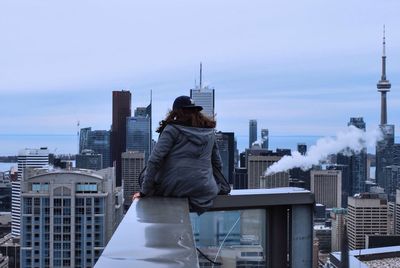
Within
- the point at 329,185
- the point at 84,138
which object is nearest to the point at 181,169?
the point at 329,185

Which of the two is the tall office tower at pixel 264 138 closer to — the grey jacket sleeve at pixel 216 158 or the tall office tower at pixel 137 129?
the tall office tower at pixel 137 129

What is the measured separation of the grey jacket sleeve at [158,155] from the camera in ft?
7.86

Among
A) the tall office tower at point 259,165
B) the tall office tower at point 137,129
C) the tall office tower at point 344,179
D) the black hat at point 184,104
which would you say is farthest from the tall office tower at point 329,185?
the black hat at point 184,104

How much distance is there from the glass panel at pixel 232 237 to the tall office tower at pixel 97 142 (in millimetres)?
57213

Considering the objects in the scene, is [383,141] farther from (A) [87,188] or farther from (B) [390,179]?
(A) [87,188]

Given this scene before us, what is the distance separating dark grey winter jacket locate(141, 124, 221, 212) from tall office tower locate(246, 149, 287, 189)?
1550 inches

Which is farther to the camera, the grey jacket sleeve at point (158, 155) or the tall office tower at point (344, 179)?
the tall office tower at point (344, 179)

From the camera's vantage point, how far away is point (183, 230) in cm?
164

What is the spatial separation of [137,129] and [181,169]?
64836 millimetres

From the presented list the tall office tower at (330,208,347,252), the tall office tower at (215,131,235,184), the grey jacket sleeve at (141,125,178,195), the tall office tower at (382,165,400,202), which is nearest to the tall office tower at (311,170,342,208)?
the tall office tower at (382,165,400,202)

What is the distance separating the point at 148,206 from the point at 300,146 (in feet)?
216

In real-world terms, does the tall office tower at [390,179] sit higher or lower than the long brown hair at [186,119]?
lower

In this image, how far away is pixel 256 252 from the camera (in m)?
2.74

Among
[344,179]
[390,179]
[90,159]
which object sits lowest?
[344,179]
